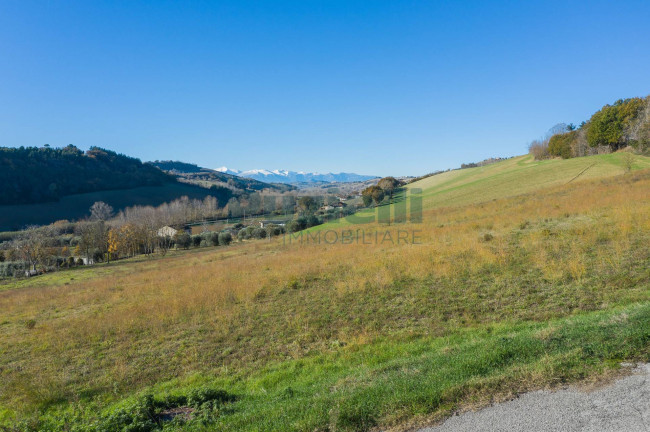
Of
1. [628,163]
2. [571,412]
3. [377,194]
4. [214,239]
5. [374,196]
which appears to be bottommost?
[214,239]

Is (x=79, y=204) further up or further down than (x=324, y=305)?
further up

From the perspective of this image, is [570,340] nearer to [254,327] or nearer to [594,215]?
[254,327]

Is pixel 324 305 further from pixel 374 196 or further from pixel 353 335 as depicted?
pixel 374 196

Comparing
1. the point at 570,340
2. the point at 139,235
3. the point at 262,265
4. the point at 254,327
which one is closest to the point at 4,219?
the point at 139,235

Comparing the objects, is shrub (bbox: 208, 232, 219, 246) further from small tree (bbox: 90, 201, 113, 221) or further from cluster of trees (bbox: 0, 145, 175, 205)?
cluster of trees (bbox: 0, 145, 175, 205)

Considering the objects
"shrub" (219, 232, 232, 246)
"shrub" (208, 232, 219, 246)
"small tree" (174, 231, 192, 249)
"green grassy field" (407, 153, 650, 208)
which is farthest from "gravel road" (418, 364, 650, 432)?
"small tree" (174, 231, 192, 249)

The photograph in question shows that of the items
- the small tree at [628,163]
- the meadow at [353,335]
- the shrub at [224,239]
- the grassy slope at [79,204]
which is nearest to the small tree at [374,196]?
the shrub at [224,239]

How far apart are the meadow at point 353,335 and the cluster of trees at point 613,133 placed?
31800 mm

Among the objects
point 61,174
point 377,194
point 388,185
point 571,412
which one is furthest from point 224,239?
point 61,174

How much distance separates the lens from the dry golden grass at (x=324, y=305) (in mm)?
9000

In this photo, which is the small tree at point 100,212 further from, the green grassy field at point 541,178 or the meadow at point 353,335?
the green grassy field at point 541,178

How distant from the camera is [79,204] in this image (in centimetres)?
12325

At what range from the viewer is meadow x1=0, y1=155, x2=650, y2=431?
15.9 ft

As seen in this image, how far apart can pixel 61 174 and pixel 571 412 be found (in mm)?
175822
